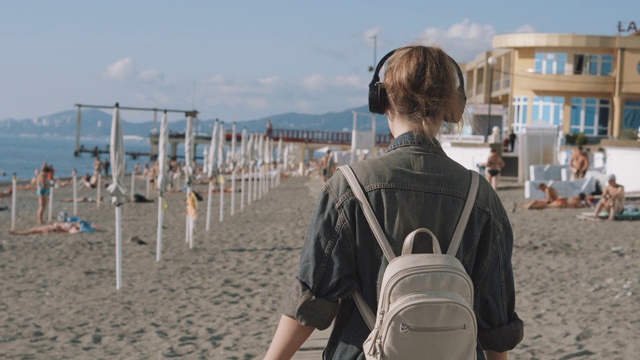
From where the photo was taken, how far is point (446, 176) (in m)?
2.13

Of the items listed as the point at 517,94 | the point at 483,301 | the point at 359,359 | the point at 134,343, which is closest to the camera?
the point at 359,359

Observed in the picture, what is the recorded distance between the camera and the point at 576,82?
42094mm

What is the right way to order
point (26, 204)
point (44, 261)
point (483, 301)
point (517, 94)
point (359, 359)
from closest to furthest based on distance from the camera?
point (359, 359) < point (483, 301) < point (44, 261) < point (26, 204) < point (517, 94)

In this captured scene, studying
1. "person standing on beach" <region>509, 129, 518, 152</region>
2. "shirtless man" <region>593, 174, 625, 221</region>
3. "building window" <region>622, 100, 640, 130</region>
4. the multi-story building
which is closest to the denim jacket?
"shirtless man" <region>593, 174, 625, 221</region>

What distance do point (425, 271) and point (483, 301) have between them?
0.35m

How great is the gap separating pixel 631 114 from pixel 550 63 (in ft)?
14.8

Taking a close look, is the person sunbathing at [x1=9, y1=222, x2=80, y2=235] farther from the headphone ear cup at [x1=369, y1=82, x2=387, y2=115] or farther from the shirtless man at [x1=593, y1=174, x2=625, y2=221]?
the headphone ear cup at [x1=369, y1=82, x2=387, y2=115]

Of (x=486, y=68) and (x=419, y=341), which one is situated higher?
(x=486, y=68)

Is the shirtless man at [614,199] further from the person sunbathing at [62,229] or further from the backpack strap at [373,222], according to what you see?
the backpack strap at [373,222]

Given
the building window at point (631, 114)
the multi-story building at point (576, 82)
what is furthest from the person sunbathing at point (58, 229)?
the building window at point (631, 114)

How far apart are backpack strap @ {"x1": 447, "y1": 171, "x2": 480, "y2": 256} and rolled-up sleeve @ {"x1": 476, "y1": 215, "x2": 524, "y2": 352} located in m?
0.11

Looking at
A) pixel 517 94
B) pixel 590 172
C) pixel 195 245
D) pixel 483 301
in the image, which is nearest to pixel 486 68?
pixel 517 94

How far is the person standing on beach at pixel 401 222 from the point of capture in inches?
80.9

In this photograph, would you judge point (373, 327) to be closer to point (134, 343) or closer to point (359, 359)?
point (359, 359)
